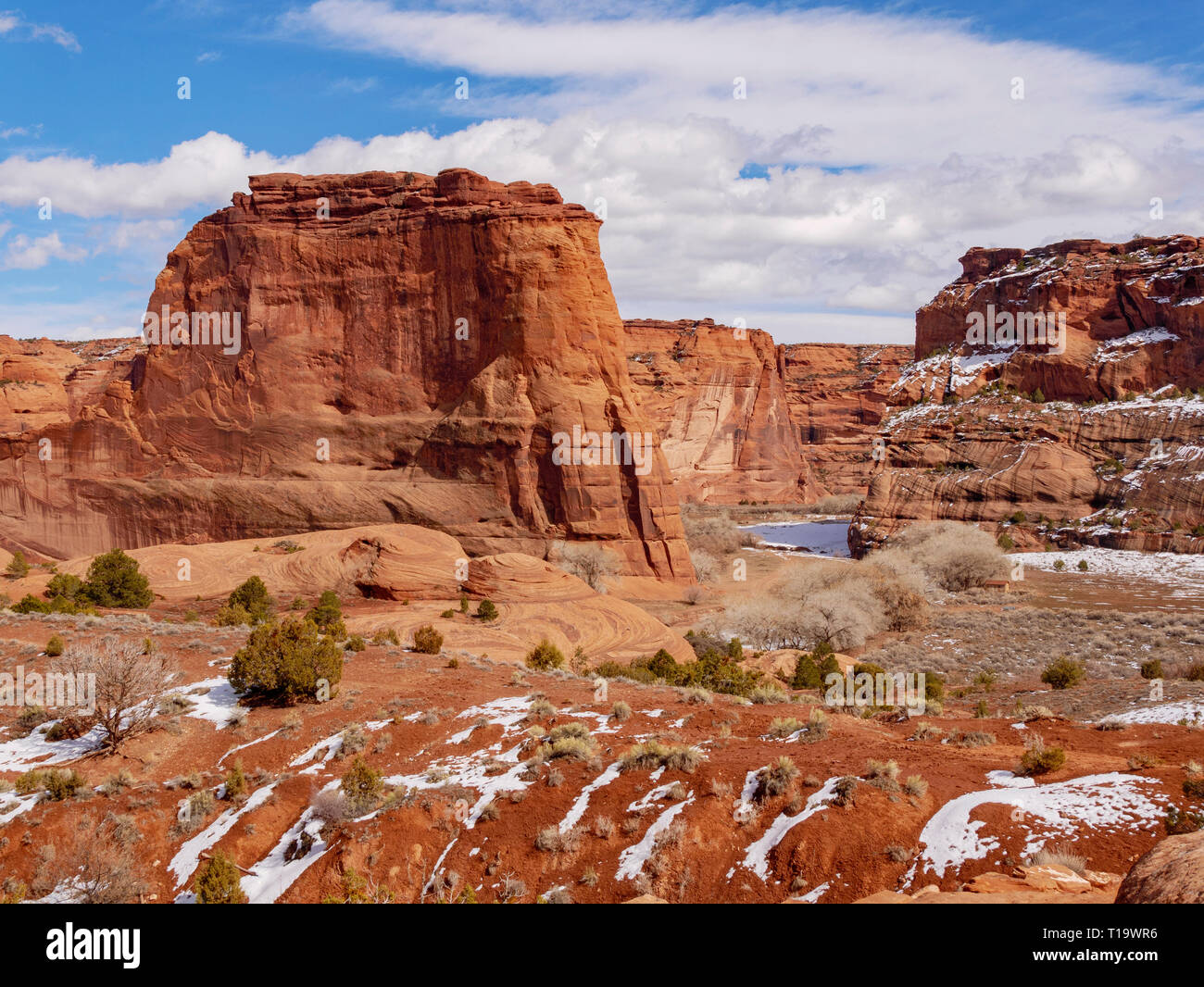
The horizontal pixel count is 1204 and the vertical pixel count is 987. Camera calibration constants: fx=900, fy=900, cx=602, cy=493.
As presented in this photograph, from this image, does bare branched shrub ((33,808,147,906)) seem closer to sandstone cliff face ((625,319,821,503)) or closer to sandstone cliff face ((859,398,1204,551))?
sandstone cliff face ((859,398,1204,551))

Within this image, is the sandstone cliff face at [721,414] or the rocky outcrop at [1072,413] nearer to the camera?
the rocky outcrop at [1072,413]

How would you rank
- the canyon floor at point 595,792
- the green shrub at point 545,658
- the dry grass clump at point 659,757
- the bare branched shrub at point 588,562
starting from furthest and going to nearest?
the bare branched shrub at point 588,562 → the green shrub at point 545,658 → the dry grass clump at point 659,757 → the canyon floor at point 595,792

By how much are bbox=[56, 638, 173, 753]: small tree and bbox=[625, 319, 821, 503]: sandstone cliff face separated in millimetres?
77723

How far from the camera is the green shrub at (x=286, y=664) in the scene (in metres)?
16.8

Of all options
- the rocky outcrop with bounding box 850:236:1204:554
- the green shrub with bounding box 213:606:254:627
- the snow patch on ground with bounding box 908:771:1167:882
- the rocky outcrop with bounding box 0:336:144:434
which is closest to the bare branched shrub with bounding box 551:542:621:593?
the green shrub with bounding box 213:606:254:627

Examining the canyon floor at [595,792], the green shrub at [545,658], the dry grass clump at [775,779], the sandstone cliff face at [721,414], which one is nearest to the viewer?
the canyon floor at [595,792]

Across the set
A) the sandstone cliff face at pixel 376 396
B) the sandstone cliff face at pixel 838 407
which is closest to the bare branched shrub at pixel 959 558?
the sandstone cliff face at pixel 376 396

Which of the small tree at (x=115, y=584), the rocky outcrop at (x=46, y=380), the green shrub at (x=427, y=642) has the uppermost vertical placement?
the rocky outcrop at (x=46, y=380)

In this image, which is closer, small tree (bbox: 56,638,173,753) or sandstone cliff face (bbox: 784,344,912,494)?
small tree (bbox: 56,638,173,753)

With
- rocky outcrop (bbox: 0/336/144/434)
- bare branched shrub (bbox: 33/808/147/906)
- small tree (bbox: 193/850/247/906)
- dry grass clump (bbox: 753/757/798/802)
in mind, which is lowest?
bare branched shrub (bbox: 33/808/147/906)

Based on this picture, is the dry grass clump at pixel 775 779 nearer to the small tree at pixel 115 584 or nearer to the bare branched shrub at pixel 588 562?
the bare branched shrub at pixel 588 562

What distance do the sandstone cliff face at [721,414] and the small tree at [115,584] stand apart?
66.1 metres

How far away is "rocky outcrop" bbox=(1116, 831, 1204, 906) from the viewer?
507 cm
